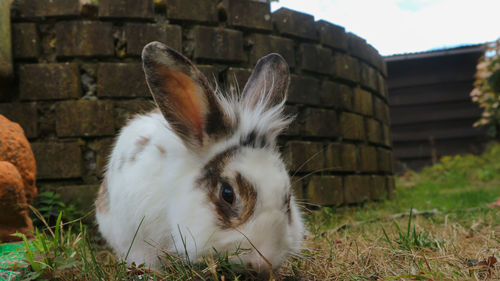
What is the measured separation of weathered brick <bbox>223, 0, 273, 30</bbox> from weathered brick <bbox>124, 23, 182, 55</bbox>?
602mm

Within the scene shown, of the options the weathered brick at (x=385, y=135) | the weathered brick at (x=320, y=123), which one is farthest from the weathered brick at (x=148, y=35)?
the weathered brick at (x=385, y=135)

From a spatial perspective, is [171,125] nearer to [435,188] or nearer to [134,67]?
[134,67]

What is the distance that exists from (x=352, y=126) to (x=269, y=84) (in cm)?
312

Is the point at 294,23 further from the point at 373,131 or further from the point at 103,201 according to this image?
the point at 103,201

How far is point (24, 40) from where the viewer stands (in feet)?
12.4

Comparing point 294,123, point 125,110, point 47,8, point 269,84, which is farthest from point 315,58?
point 47,8

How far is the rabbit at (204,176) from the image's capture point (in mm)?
1673

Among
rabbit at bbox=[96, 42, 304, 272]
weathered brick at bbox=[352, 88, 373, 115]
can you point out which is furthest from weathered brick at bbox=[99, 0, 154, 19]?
weathered brick at bbox=[352, 88, 373, 115]

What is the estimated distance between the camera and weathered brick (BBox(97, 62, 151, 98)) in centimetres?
379

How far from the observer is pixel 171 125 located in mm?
1989

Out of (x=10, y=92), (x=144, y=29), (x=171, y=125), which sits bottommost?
(x=171, y=125)

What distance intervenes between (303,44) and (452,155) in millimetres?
8579

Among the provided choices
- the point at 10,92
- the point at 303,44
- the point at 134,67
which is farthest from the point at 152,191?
the point at 303,44

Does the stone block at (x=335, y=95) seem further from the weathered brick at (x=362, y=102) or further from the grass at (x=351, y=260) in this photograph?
the grass at (x=351, y=260)
